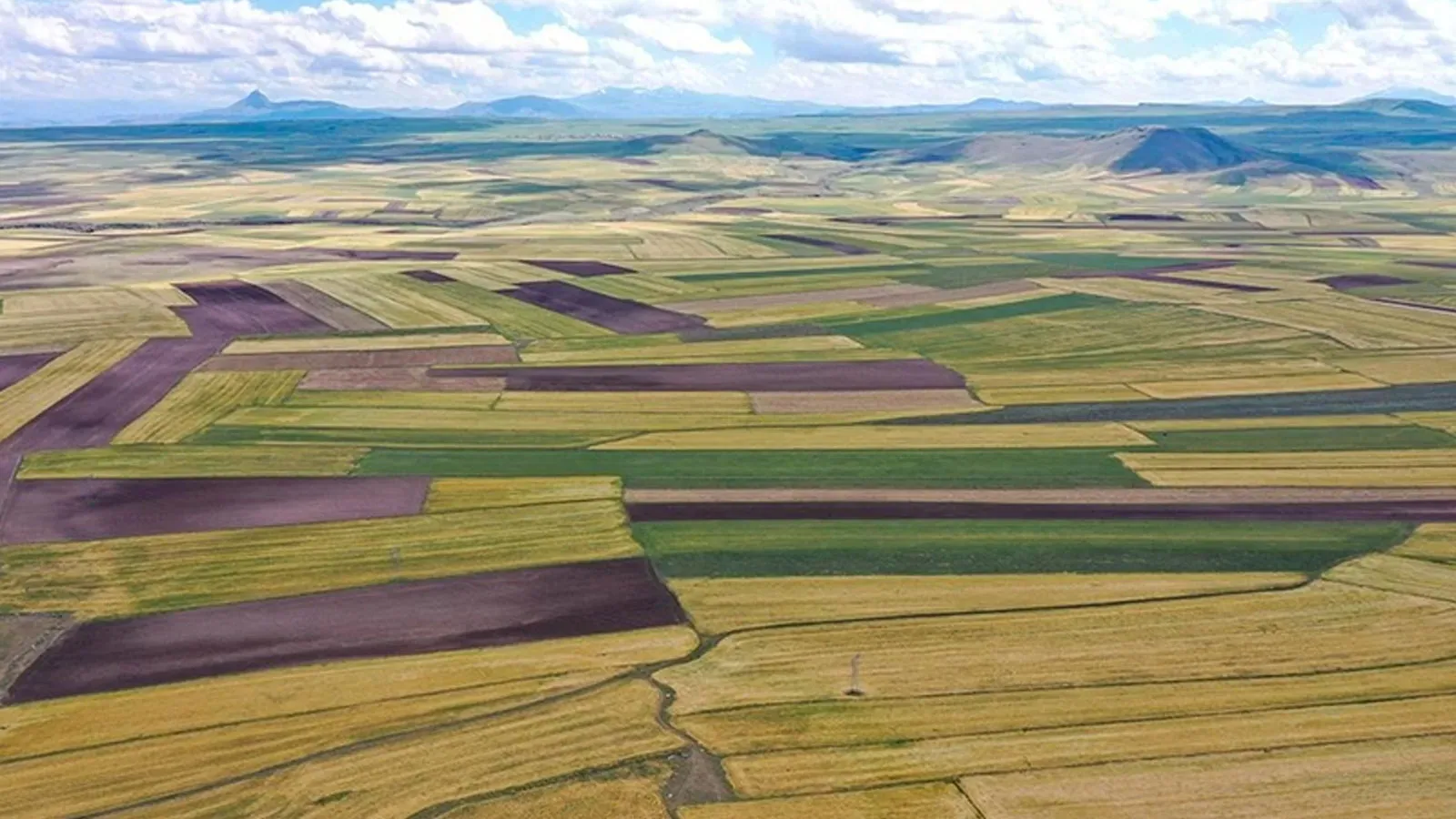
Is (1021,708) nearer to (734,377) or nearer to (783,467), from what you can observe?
(783,467)

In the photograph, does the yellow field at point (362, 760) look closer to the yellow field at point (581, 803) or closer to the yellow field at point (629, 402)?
the yellow field at point (581, 803)

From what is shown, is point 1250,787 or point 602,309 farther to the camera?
point 602,309

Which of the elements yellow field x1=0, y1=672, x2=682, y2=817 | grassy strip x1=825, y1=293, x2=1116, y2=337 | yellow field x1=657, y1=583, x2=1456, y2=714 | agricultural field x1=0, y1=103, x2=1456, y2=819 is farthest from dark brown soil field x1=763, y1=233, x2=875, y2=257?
yellow field x1=0, y1=672, x2=682, y2=817

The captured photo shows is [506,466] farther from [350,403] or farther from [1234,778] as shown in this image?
[1234,778]

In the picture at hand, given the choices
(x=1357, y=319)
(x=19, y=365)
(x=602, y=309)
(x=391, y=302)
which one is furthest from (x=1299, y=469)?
(x=19, y=365)

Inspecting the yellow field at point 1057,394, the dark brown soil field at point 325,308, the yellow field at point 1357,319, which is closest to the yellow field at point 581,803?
the yellow field at point 1057,394

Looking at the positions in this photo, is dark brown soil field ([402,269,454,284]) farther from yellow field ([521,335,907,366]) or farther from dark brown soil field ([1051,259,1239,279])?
dark brown soil field ([1051,259,1239,279])
